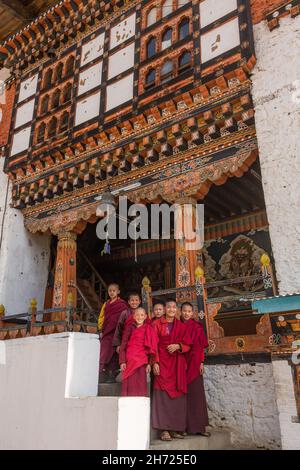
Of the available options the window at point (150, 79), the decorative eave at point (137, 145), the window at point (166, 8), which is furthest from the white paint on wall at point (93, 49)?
the decorative eave at point (137, 145)

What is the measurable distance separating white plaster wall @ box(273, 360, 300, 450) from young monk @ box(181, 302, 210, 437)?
0.71 m

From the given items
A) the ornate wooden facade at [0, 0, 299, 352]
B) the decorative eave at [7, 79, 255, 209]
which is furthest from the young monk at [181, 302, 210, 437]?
the decorative eave at [7, 79, 255, 209]

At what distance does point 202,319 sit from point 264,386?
931mm

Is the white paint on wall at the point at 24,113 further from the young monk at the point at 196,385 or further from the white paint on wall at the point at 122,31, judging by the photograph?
the young monk at the point at 196,385

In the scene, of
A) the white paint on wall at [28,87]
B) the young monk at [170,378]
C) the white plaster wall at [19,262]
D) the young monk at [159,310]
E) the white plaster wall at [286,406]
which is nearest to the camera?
the white plaster wall at [286,406]

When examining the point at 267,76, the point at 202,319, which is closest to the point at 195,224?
the point at 202,319

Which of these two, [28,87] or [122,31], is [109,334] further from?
[28,87]

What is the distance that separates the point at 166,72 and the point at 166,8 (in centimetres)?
133

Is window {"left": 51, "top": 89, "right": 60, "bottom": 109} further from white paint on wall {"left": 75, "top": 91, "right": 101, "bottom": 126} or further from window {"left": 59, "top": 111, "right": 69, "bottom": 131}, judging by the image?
white paint on wall {"left": 75, "top": 91, "right": 101, "bottom": 126}

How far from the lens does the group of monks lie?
3568 mm

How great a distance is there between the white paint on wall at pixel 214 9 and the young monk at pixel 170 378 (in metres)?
4.31

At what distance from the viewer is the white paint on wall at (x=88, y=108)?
7145 millimetres

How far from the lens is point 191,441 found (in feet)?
11.4

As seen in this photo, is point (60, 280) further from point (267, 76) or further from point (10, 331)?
point (267, 76)
